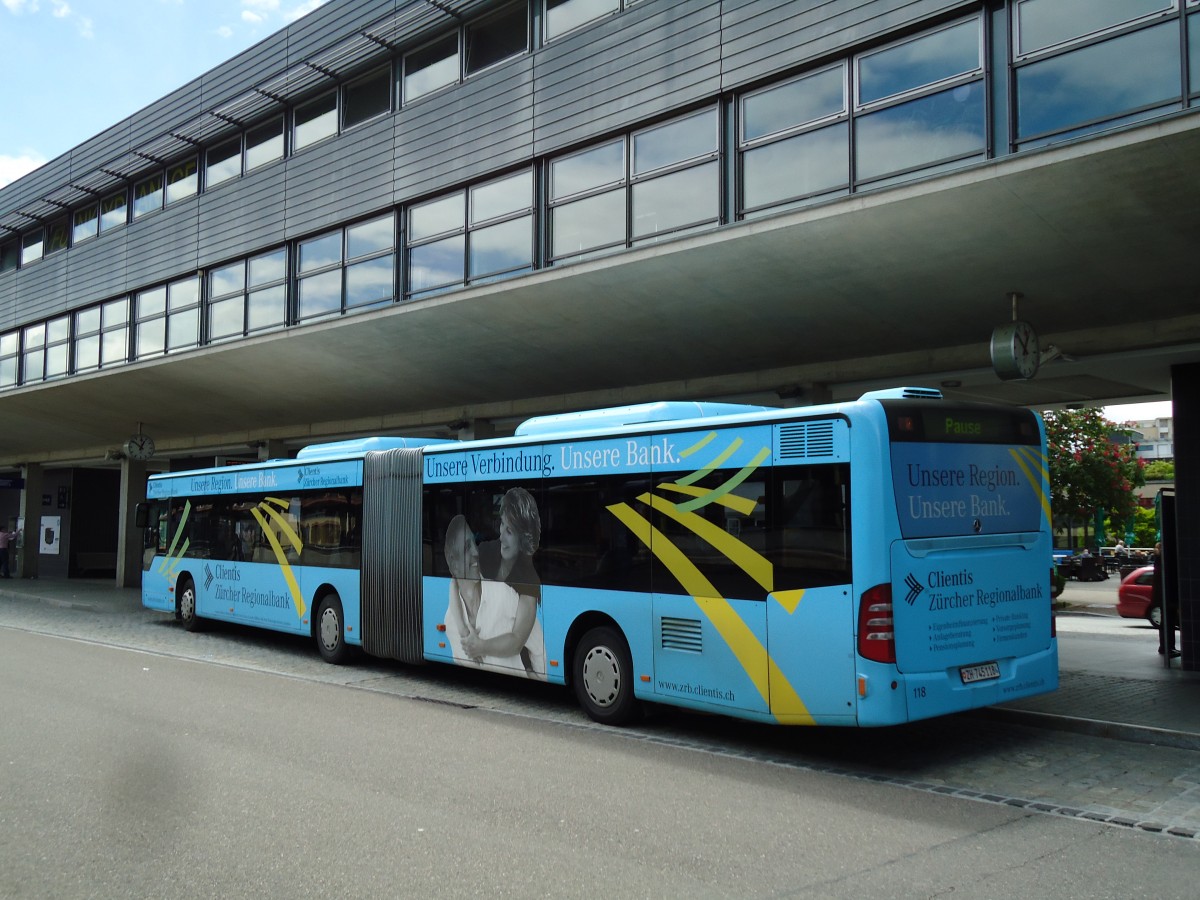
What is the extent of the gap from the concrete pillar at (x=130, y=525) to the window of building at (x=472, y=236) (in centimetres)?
1524

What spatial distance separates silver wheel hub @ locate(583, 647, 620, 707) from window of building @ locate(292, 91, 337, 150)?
13253 mm

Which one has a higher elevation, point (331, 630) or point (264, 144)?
point (264, 144)

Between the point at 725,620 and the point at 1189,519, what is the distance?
23.2ft

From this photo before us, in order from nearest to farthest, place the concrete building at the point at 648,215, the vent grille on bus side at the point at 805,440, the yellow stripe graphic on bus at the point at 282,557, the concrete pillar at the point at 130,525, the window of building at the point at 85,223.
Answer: the vent grille on bus side at the point at 805,440
the concrete building at the point at 648,215
the yellow stripe graphic on bus at the point at 282,557
the window of building at the point at 85,223
the concrete pillar at the point at 130,525

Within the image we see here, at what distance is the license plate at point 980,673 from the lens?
7.90 metres

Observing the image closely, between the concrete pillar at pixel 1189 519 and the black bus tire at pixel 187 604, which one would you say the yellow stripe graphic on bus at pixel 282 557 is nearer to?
the black bus tire at pixel 187 604

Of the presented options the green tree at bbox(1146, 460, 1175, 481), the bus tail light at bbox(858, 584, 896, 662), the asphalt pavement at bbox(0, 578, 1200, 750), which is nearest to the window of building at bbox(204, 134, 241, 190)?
the asphalt pavement at bbox(0, 578, 1200, 750)

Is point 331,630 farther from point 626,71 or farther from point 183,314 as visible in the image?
point 183,314

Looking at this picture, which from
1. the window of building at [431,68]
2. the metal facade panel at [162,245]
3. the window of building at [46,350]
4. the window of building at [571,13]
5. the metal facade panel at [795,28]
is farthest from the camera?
the window of building at [46,350]

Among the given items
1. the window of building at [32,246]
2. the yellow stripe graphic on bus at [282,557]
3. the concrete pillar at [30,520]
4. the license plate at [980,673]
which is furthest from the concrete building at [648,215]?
the concrete pillar at [30,520]

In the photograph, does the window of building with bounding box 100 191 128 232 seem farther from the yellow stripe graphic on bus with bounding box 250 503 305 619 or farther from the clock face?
the yellow stripe graphic on bus with bounding box 250 503 305 619

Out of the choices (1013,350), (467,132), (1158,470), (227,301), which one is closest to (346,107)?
(467,132)

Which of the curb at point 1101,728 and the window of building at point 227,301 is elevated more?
the window of building at point 227,301

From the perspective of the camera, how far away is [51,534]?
115 feet
